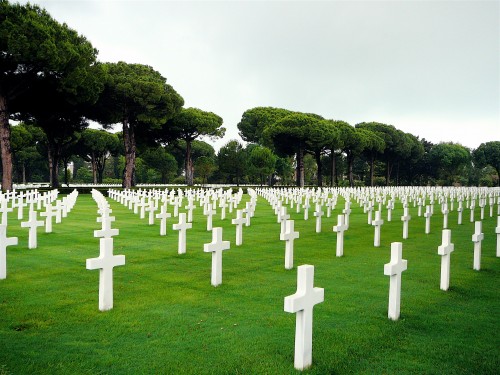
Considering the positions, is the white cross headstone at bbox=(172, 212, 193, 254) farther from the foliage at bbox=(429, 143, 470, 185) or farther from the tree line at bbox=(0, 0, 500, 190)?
the foliage at bbox=(429, 143, 470, 185)

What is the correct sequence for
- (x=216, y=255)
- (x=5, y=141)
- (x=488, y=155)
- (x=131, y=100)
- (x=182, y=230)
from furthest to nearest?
1. (x=488, y=155)
2. (x=131, y=100)
3. (x=5, y=141)
4. (x=182, y=230)
5. (x=216, y=255)

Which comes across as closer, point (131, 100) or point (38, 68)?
point (38, 68)

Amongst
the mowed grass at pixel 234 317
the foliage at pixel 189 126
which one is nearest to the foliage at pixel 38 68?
the foliage at pixel 189 126

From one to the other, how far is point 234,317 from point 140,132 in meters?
44.7

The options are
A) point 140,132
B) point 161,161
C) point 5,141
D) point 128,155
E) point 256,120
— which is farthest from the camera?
point 256,120

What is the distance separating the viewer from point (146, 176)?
75125 mm

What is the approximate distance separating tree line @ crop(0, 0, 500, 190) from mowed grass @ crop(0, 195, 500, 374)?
21265mm

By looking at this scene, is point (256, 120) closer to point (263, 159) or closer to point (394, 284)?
point (263, 159)

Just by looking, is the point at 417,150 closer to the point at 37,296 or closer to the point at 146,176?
the point at 146,176

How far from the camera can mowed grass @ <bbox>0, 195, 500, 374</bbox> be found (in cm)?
394

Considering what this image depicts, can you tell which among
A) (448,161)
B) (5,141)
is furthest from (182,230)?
(448,161)

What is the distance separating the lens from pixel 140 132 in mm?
47719

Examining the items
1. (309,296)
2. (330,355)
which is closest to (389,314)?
(330,355)

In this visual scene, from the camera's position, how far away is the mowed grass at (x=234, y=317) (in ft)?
12.9
